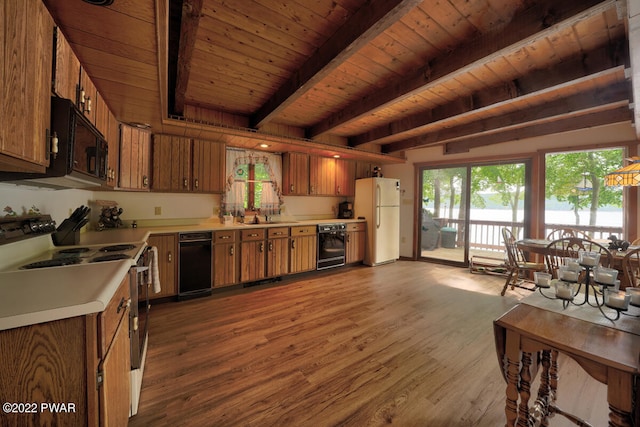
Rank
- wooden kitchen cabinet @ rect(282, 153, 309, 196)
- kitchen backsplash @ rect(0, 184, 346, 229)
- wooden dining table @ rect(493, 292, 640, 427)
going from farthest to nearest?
wooden kitchen cabinet @ rect(282, 153, 309, 196), kitchen backsplash @ rect(0, 184, 346, 229), wooden dining table @ rect(493, 292, 640, 427)

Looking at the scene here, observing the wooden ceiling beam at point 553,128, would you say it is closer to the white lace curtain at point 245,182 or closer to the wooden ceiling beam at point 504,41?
the wooden ceiling beam at point 504,41

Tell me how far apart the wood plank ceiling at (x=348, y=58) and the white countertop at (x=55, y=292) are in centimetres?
136

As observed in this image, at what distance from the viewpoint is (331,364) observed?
1.99 meters

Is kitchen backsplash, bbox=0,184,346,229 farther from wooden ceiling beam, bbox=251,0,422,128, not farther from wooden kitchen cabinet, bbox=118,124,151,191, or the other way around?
wooden ceiling beam, bbox=251,0,422,128

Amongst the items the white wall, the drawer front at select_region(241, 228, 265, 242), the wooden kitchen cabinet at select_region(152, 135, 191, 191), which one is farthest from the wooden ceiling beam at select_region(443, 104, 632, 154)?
the wooden kitchen cabinet at select_region(152, 135, 191, 191)

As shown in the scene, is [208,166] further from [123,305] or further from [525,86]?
[525,86]

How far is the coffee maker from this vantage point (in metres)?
5.45

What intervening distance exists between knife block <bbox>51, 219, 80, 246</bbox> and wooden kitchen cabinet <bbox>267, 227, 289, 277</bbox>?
2.15 metres

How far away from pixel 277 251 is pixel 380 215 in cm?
226

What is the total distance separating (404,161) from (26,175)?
5652 mm

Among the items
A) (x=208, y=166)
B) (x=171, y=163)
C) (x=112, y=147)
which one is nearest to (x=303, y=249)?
(x=208, y=166)

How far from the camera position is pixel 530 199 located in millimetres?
4289

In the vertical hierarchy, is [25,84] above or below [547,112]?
below

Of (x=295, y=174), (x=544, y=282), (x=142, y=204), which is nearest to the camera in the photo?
(x=544, y=282)
